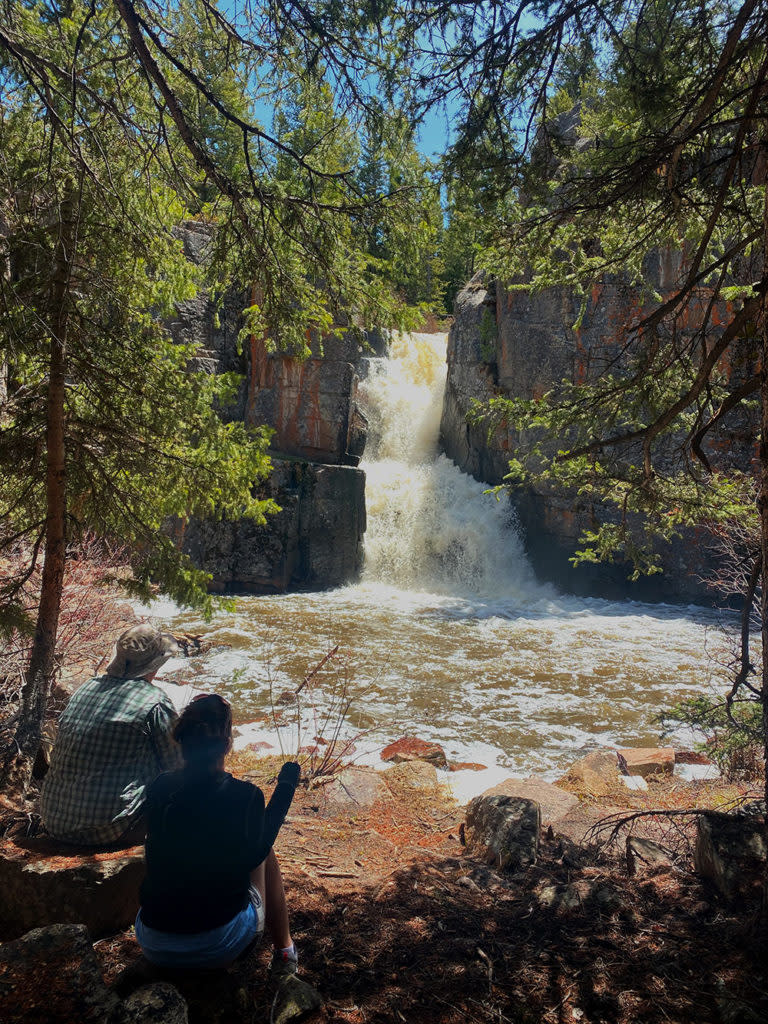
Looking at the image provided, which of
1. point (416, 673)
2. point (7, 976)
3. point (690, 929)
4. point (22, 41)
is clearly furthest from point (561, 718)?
point (22, 41)

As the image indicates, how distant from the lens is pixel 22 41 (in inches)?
137

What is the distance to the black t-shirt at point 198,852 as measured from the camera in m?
2.29

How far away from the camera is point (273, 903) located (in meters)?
2.63

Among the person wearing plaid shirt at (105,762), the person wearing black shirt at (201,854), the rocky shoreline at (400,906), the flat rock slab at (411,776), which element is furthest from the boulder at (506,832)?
the person wearing plaid shirt at (105,762)

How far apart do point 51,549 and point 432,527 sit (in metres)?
14.5

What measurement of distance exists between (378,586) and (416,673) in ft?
22.9

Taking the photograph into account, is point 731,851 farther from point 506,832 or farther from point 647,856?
point 506,832

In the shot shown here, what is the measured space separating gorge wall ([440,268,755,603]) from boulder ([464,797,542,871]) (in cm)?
1214

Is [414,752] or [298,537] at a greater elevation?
Answer: [298,537]

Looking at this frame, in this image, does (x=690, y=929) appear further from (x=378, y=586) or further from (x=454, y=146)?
(x=378, y=586)

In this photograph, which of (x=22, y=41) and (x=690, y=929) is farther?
(x=22, y=41)

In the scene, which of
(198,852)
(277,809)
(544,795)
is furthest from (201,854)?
(544,795)

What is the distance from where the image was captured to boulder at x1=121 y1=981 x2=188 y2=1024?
181 cm

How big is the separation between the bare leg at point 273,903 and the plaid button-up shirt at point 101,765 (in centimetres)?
71
